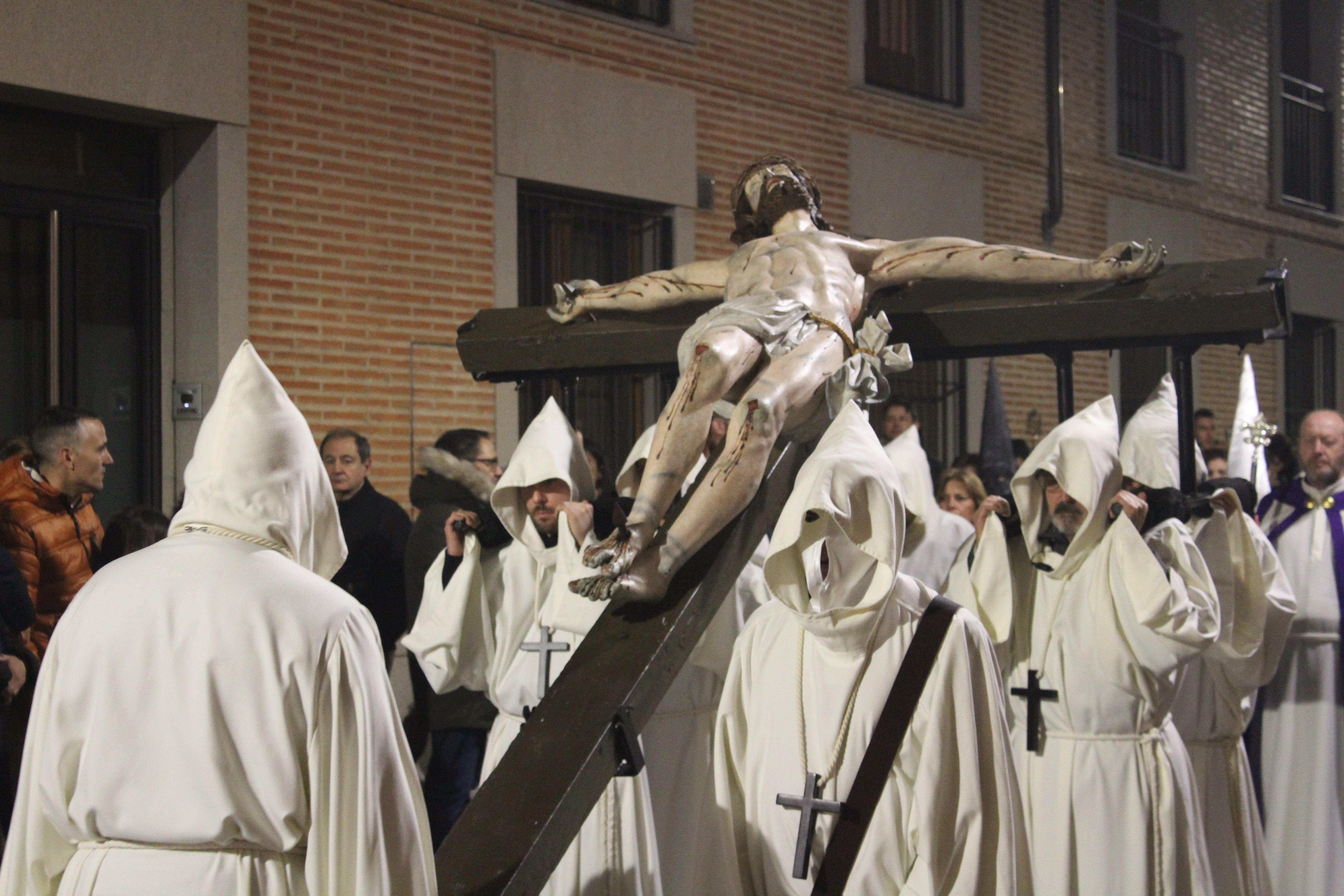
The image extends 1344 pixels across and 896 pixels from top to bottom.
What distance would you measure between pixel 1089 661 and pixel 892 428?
147 inches

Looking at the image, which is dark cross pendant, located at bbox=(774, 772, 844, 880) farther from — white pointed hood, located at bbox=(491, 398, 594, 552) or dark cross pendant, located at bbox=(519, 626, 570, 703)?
white pointed hood, located at bbox=(491, 398, 594, 552)

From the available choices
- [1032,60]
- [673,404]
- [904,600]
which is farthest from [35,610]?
[1032,60]

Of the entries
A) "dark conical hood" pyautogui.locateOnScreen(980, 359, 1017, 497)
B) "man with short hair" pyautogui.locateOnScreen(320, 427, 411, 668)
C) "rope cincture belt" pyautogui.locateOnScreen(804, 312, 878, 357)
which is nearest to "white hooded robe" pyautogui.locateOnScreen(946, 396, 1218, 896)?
"rope cincture belt" pyautogui.locateOnScreen(804, 312, 878, 357)

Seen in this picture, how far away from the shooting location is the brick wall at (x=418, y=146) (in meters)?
7.39

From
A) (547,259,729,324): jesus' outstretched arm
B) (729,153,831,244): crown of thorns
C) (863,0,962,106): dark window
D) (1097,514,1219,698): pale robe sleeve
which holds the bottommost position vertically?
(1097,514,1219,698): pale robe sleeve

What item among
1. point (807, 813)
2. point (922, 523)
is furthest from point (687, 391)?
point (807, 813)

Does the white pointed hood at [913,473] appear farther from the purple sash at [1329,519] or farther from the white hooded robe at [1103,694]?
the purple sash at [1329,519]

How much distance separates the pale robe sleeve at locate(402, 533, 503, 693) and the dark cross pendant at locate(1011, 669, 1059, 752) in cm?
182

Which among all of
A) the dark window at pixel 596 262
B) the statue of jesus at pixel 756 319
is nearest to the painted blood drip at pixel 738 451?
the statue of jesus at pixel 756 319

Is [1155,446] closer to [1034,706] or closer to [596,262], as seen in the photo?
[1034,706]

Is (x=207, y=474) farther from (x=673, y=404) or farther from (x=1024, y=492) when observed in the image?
(x=1024, y=492)

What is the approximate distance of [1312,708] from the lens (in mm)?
5977

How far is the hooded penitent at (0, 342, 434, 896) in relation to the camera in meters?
2.60

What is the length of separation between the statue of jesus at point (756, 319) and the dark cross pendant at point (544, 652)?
2.75ft
